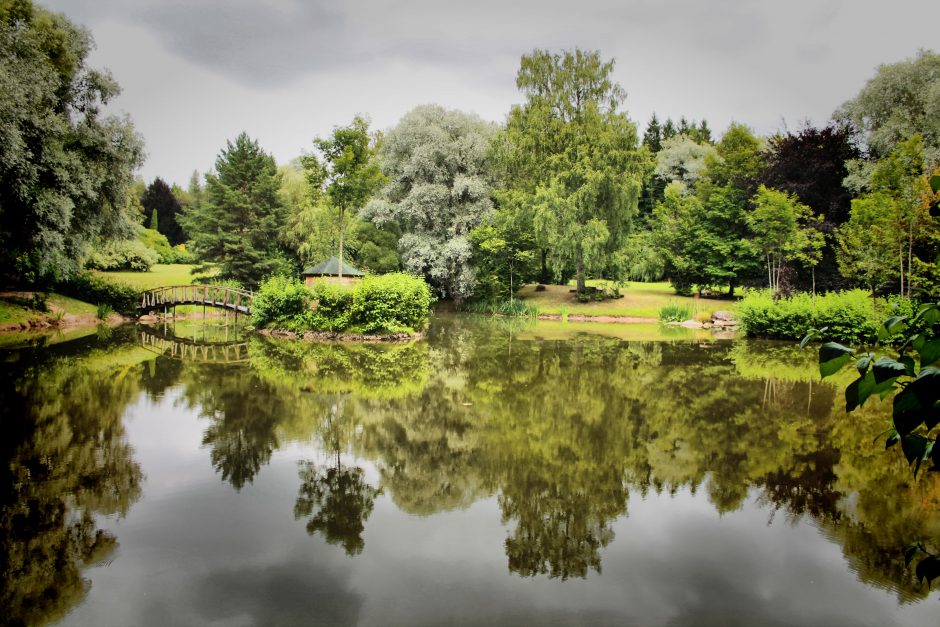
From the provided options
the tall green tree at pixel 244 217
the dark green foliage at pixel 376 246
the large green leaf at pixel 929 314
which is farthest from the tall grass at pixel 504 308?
the large green leaf at pixel 929 314

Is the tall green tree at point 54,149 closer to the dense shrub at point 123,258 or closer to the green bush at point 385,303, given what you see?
the dense shrub at point 123,258

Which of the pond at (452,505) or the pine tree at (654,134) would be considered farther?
the pine tree at (654,134)

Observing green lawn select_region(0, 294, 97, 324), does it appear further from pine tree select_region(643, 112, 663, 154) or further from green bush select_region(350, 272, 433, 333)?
pine tree select_region(643, 112, 663, 154)

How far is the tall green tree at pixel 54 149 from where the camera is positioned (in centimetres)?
1948

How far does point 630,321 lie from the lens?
31.7 metres

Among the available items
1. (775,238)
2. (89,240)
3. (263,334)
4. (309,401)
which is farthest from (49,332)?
(775,238)

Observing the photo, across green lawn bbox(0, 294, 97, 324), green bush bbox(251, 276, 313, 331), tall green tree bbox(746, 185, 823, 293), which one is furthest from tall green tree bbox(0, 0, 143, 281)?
tall green tree bbox(746, 185, 823, 293)

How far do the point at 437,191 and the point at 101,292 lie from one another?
19.0 meters

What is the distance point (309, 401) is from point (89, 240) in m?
20.4

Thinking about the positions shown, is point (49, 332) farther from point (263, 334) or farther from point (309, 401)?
point (309, 401)

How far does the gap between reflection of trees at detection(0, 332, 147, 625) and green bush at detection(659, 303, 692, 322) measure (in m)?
25.4

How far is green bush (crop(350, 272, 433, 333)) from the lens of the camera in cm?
2150

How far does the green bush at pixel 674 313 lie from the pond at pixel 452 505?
17518mm

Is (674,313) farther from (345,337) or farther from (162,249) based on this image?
(162,249)
